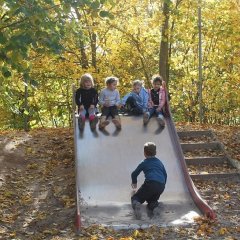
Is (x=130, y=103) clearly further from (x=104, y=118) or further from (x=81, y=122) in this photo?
(x=81, y=122)

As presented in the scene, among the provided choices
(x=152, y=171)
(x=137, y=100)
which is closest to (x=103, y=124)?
(x=137, y=100)

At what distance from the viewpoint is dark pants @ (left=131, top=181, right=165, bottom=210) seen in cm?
702

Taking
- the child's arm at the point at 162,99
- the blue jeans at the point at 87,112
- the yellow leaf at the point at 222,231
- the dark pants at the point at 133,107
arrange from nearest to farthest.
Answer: the yellow leaf at the point at 222,231
the blue jeans at the point at 87,112
the child's arm at the point at 162,99
the dark pants at the point at 133,107

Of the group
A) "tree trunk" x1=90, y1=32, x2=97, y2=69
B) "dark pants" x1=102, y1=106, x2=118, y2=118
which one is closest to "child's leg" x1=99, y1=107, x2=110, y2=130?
"dark pants" x1=102, y1=106, x2=118, y2=118

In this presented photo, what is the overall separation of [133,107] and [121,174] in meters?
2.79

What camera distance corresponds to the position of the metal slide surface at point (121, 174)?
7039mm

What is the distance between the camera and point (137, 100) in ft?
35.4

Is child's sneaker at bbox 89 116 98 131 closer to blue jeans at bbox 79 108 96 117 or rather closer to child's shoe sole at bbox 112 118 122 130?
blue jeans at bbox 79 108 96 117

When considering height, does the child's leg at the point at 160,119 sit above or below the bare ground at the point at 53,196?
above

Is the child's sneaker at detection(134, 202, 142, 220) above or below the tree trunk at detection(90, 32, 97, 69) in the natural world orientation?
below

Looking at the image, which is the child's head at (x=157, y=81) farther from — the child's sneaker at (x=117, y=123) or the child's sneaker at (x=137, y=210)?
the child's sneaker at (x=137, y=210)

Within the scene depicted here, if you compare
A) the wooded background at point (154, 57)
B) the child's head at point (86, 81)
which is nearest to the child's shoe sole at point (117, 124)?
the child's head at point (86, 81)

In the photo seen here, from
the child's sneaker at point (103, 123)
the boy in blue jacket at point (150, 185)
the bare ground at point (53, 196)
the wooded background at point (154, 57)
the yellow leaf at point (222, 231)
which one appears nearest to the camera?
the yellow leaf at point (222, 231)

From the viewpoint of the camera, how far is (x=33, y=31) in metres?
5.29
